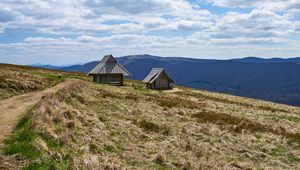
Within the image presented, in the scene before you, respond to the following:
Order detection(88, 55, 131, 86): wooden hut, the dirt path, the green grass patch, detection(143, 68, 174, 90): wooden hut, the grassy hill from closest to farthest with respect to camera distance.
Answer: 1. the green grass patch
2. the grassy hill
3. the dirt path
4. detection(88, 55, 131, 86): wooden hut
5. detection(143, 68, 174, 90): wooden hut

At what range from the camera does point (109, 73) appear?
2525 inches

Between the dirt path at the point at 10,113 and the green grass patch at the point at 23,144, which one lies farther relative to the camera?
the dirt path at the point at 10,113

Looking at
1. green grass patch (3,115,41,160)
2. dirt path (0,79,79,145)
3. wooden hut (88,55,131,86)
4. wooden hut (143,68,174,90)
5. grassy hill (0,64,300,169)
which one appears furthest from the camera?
wooden hut (143,68,174,90)

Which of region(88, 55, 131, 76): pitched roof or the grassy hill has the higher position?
region(88, 55, 131, 76): pitched roof

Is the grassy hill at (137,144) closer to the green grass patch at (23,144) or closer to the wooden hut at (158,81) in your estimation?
the green grass patch at (23,144)

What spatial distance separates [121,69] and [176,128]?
4574cm

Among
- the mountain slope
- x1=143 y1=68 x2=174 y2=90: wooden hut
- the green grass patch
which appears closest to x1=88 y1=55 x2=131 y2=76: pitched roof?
x1=143 y1=68 x2=174 y2=90: wooden hut

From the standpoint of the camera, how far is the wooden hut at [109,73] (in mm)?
64188

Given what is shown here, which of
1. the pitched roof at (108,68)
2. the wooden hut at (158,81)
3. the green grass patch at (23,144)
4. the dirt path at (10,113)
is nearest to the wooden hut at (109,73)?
the pitched roof at (108,68)

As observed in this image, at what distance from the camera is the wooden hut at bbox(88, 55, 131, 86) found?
211ft

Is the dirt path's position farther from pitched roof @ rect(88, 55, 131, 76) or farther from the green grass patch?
pitched roof @ rect(88, 55, 131, 76)

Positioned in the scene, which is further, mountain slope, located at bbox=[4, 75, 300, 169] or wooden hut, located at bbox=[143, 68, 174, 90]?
wooden hut, located at bbox=[143, 68, 174, 90]

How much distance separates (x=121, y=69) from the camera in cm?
6556

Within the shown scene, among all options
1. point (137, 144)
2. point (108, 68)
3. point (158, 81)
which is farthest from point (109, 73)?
point (137, 144)
